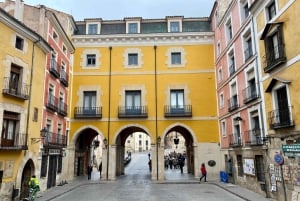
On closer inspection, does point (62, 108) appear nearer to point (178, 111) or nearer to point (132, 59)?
point (132, 59)

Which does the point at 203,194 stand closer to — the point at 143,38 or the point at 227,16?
the point at 227,16

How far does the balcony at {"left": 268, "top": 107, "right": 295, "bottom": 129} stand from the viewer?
1223 centimetres

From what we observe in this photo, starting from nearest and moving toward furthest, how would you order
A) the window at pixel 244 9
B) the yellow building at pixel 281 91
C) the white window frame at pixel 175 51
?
the yellow building at pixel 281 91, the window at pixel 244 9, the white window frame at pixel 175 51

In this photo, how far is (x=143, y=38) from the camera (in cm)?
2623

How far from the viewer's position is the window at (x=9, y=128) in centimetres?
1415

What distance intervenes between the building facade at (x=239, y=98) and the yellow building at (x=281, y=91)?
104 cm

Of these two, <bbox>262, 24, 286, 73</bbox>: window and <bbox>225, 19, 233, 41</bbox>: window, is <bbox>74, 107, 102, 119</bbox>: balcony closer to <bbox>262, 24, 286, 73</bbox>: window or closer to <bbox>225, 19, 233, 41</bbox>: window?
<bbox>225, 19, 233, 41</bbox>: window

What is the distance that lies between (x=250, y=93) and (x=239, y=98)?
6.04 ft

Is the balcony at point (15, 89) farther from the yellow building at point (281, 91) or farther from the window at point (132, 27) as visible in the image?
the window at point (132, 27)

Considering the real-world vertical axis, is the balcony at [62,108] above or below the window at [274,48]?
below

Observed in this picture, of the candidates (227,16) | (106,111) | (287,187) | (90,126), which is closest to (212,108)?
(227,16)

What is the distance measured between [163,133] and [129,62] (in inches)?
297

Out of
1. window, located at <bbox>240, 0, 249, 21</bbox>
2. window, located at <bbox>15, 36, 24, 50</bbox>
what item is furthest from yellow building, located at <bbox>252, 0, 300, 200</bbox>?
window, located at <bbox>15, 36, 24, 50</bbox>

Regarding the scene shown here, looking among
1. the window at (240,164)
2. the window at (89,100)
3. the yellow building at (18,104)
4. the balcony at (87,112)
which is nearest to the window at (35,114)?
the yellow building at (18,104)
